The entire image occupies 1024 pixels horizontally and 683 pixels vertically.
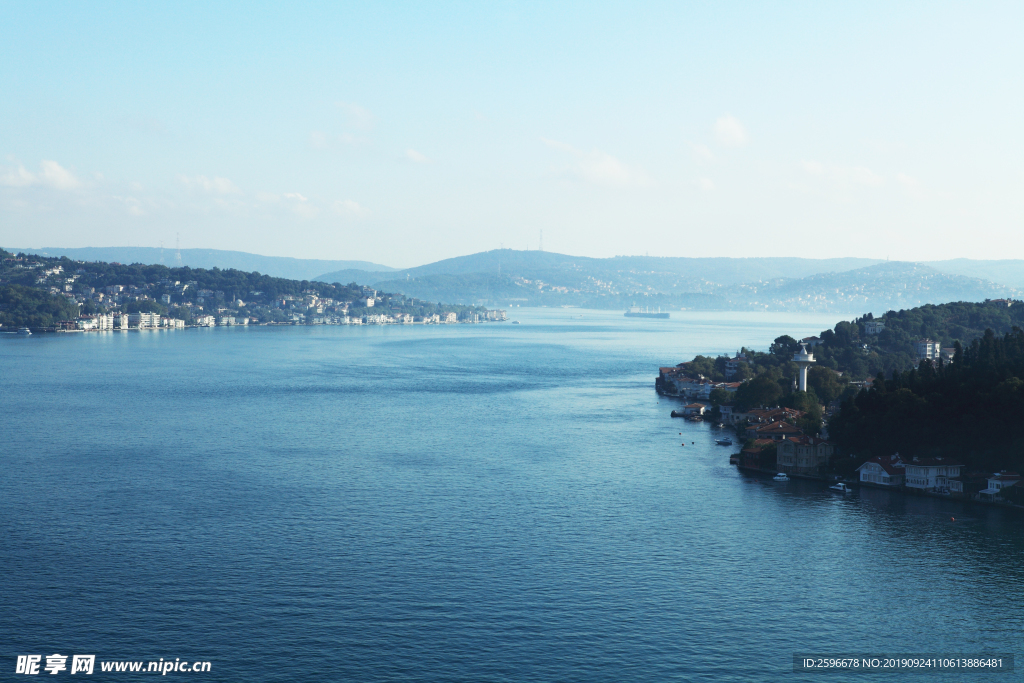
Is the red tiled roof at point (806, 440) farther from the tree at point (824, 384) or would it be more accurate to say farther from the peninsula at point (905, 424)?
the tree at point (824, 384)

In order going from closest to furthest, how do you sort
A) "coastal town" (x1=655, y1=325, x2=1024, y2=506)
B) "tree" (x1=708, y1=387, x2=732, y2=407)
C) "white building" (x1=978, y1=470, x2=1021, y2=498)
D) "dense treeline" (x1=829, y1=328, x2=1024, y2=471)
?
"white building" (x1=978, y1=470, x2=1021, y2=498)
"coastal town" (x1=655, y1=325, x2=1024, y2=506)
"dense treeline" (x1=829, y1=328, x2=1024, y2=471)
"tree" (x1=708, y1=387, x2=732, y2=407)

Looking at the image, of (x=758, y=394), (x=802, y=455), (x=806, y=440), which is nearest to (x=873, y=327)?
(x=758, y=394)

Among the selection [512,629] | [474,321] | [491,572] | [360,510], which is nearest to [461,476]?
[360,510]

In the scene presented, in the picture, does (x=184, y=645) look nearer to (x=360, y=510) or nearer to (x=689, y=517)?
(x=360, y=510)

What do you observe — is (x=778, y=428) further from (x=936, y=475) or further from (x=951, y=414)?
(x=936, y=475)

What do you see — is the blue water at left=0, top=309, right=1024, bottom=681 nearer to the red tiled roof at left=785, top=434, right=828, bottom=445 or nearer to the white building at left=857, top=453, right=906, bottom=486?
the white building at left=857, top=453, right=906, bottom=486

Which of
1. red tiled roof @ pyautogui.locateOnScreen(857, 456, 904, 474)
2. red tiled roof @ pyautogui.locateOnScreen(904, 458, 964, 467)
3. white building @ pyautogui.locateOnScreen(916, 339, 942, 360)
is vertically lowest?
red tiled roof @ pyautogui.locateOnScreen(857, 456, 904, 474)

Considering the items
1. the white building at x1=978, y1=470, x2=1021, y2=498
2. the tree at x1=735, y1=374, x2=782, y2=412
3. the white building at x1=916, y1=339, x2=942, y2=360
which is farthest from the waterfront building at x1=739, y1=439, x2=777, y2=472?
the white building at x1=916, y1=339, x2=942, y2=360

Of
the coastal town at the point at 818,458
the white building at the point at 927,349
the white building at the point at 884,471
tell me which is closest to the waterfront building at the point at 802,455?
the coastal town at the point at 818,458
